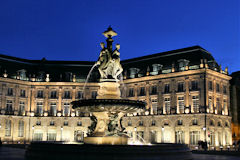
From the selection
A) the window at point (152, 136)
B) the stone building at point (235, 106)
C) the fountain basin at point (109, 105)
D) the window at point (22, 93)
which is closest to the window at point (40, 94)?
the window at point (22, 93)

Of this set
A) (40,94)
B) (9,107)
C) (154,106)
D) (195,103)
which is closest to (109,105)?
(195,103)

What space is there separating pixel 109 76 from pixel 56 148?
8160mm

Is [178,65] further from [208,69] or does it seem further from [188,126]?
[188,126]

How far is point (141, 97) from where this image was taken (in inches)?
2544

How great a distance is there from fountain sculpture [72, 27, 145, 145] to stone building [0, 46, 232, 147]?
33.6 m

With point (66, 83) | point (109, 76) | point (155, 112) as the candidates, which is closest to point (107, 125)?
point (109, 76)

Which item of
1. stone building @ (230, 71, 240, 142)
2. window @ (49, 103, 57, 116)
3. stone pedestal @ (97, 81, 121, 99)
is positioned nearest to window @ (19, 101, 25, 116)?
window @ (49, 103, 57, 116)

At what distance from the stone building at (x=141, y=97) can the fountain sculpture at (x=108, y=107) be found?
33.6 meters

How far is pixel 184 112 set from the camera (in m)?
57.2

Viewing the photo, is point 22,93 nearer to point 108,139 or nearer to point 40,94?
point 40,94

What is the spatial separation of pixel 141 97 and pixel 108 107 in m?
43.6

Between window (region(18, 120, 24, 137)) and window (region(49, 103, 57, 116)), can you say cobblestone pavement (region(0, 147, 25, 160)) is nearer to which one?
window (region(18, 120, 24, 137))

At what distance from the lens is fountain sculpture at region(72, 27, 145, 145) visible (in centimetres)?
2112

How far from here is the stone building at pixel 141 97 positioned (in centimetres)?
5647
